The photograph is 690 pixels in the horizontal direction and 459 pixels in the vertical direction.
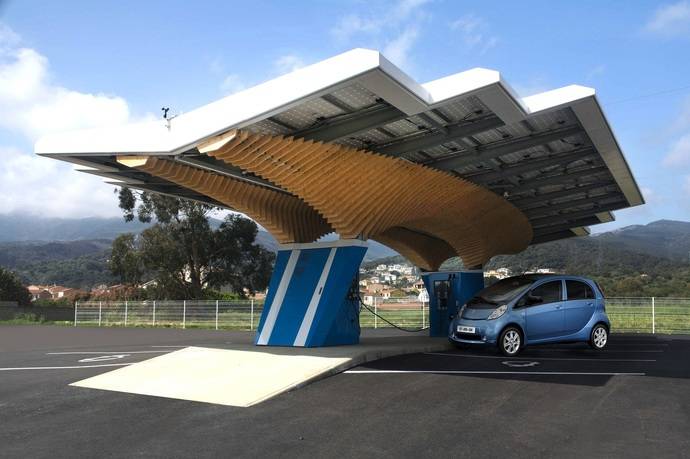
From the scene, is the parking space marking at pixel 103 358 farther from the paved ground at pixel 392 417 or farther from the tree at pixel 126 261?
the tree at pixel 126 261

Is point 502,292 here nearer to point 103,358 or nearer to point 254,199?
point 254,199

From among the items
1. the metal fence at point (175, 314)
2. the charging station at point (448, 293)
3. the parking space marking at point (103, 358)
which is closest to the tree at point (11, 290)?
the metal fence at point (175, 314)

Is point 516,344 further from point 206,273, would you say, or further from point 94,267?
point 94,267

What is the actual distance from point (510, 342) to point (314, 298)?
4028 mm

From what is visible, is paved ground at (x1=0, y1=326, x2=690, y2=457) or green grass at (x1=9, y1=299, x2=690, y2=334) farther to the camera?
green grass at (x1=9, y1=299, x2=690, y2=334)

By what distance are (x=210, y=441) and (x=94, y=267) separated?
12311 cm

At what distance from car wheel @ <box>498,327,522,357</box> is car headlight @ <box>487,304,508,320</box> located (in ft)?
1.04

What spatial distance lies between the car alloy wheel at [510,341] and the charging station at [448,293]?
5.47 metres

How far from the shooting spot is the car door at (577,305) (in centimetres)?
1284

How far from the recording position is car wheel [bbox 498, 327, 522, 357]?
11883mm

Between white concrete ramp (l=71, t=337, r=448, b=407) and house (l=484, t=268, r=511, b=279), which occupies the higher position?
house (l=484, t=268, r=511, b=279)

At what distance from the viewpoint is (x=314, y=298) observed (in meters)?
12.8

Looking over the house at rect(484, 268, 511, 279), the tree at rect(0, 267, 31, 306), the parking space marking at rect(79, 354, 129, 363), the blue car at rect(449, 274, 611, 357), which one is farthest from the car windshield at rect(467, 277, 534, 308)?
the tree at rect(0, 267, 31, 306)

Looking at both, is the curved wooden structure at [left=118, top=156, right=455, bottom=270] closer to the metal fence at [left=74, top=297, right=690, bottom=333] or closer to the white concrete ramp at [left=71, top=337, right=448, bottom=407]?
the white concrete ramp at [left=71, top=337, right=448, bottom=407]
